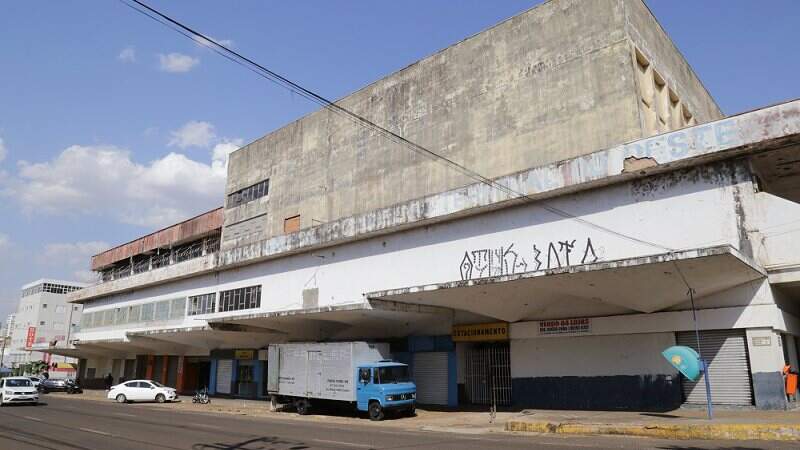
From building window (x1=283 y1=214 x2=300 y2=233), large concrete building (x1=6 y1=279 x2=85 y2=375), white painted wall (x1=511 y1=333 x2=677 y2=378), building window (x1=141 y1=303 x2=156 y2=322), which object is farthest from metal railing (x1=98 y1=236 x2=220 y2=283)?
large concrete building (x1=6 y1=279 x2=85 y2=375)

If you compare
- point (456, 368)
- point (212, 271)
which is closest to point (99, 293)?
point (212, 271)

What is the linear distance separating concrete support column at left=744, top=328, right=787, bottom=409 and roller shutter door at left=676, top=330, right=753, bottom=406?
1.13ft

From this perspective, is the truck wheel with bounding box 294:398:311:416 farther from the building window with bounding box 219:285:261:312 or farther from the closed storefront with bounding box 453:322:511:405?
the building window with bounding box 219:285:261:312

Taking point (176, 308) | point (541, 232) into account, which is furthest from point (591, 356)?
point (176, 308)

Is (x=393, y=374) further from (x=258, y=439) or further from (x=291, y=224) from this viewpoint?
(x=291, y=224)

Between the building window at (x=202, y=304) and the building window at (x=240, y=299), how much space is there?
3.94 ft

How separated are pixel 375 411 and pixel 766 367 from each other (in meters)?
13.6

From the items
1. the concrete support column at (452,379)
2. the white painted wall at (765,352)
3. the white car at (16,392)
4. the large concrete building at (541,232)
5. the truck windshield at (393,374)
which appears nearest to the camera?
the white painted wall at (765,352)

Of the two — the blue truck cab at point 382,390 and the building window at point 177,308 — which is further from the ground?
the building window at point 177,308

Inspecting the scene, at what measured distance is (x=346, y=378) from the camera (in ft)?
75.6

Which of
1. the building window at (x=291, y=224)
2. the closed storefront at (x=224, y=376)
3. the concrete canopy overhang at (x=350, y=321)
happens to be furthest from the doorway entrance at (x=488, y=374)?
the closed storefront at (x=224, y=376)

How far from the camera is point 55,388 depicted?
49.6 m

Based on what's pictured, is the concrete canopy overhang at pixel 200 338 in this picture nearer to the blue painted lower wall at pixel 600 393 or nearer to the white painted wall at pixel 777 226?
the blue painted lower wall at pixel 600 393

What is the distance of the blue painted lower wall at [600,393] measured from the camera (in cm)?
1980
